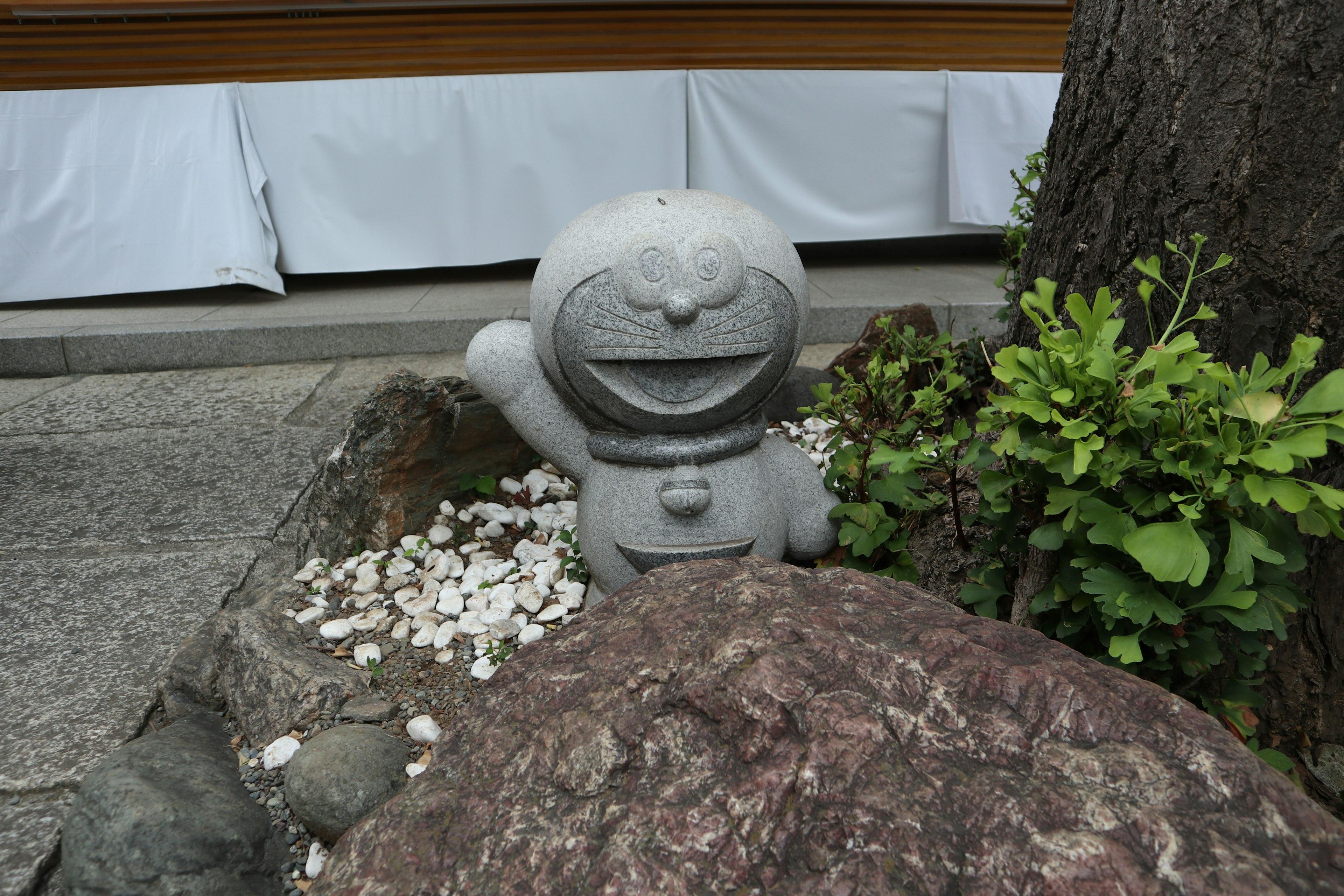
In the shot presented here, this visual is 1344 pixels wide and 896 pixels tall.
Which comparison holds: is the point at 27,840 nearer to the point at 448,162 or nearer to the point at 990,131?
the point at 448,162

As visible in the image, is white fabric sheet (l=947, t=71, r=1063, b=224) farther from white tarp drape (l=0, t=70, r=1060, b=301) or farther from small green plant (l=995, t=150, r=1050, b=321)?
small green plant (l=995, t=150, r=1050, b=321)

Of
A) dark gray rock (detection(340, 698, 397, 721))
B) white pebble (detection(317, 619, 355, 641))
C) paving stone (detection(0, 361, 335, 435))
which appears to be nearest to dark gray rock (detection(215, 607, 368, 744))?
dark gray rock (detection(340, 698, 397, 721))

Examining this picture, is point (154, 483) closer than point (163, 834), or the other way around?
point (163, 834)

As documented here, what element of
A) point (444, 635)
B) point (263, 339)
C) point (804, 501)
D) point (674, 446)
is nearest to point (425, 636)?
point (444, 635)

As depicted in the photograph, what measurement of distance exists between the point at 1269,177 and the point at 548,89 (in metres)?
4.37

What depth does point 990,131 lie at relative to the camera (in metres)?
5.46

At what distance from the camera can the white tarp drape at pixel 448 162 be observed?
5031mm

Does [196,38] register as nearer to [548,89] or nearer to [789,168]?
[548,89]

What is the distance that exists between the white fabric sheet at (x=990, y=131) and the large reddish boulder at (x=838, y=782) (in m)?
4.75

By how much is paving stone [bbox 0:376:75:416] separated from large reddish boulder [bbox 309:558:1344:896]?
411 centimetres

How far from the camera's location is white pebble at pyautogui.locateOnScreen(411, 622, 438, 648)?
90.6 inches

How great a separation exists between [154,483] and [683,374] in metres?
2.32

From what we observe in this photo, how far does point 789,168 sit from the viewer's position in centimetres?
546

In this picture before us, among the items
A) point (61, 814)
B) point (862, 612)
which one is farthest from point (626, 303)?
point (61, 814)
